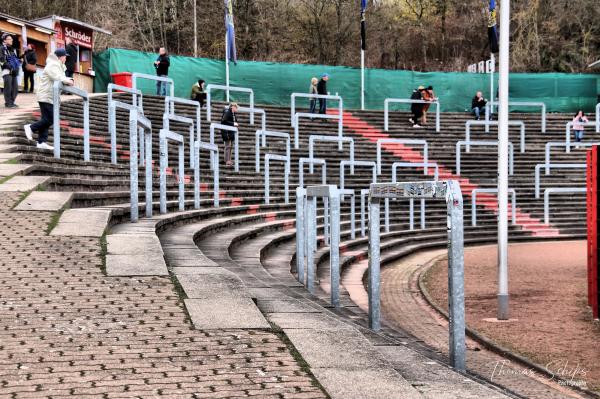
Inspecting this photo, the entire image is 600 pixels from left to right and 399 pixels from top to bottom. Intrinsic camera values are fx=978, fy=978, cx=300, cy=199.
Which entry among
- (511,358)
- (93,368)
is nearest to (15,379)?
(93,368)

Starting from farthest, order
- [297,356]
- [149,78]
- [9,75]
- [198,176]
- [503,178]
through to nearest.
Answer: [149,78]
[9,75]
[198,176]
[503,178]
[297,356]

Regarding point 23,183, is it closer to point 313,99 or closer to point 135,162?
point 135,162

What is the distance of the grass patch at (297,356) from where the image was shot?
16.4 ft

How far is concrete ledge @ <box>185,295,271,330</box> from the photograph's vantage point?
20.5 feet

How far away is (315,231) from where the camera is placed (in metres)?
→ 11.0

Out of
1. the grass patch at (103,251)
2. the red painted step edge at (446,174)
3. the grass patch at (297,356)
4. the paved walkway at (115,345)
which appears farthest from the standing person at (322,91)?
the grass patch at (297,356)

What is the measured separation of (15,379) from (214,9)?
165 ft

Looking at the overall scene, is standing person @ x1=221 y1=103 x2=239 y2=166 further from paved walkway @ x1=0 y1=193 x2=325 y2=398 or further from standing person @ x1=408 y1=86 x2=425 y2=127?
paved walkway @ x1=0 y1=193 x2=325 y2=398

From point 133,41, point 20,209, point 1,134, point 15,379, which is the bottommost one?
point 15,379

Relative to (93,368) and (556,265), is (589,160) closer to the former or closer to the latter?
(556,265)

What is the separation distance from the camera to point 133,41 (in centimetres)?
5288

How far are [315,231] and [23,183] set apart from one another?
363cm

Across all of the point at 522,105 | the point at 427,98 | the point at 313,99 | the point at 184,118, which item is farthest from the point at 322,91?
the point at 184,118

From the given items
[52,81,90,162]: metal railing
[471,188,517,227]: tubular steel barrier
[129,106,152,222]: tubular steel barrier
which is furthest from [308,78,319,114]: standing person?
[129,106,152,222]: tubular steel barrier
